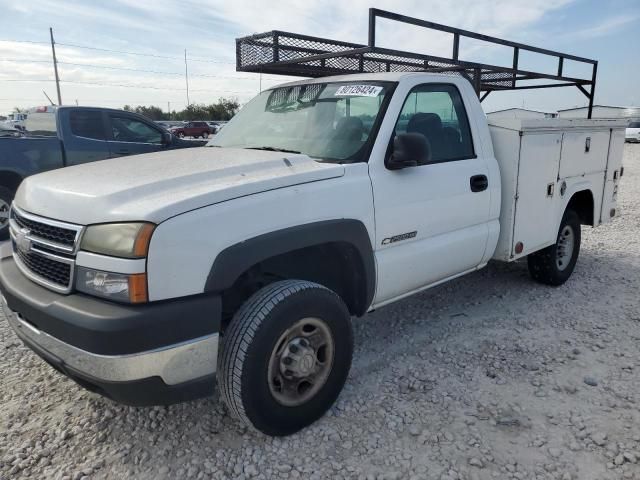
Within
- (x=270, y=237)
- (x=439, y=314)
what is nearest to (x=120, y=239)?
(x=270, y=237)

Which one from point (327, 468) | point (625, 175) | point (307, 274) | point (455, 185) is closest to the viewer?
point (327, 468)

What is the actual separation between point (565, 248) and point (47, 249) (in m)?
4.59

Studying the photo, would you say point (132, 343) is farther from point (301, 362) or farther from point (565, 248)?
point (565, 248)

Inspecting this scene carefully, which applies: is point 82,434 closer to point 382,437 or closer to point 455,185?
point 382,437

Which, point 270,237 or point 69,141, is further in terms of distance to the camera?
point 69,141

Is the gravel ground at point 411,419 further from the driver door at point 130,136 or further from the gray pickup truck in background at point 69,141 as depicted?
the driver door at point 130,136

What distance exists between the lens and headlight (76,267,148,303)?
2.04m

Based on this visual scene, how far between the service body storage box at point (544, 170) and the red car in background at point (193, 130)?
32866 mm

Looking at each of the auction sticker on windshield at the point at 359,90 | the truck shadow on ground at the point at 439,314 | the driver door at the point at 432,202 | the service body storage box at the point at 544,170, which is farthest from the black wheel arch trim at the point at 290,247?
the service body storage box at the point at 544,170

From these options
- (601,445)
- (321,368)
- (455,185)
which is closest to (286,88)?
(455,185)

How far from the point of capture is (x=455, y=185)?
341cm

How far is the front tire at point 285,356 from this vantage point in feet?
7.65

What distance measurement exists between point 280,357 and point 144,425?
0.89m

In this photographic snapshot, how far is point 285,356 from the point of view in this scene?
8.29 feet
